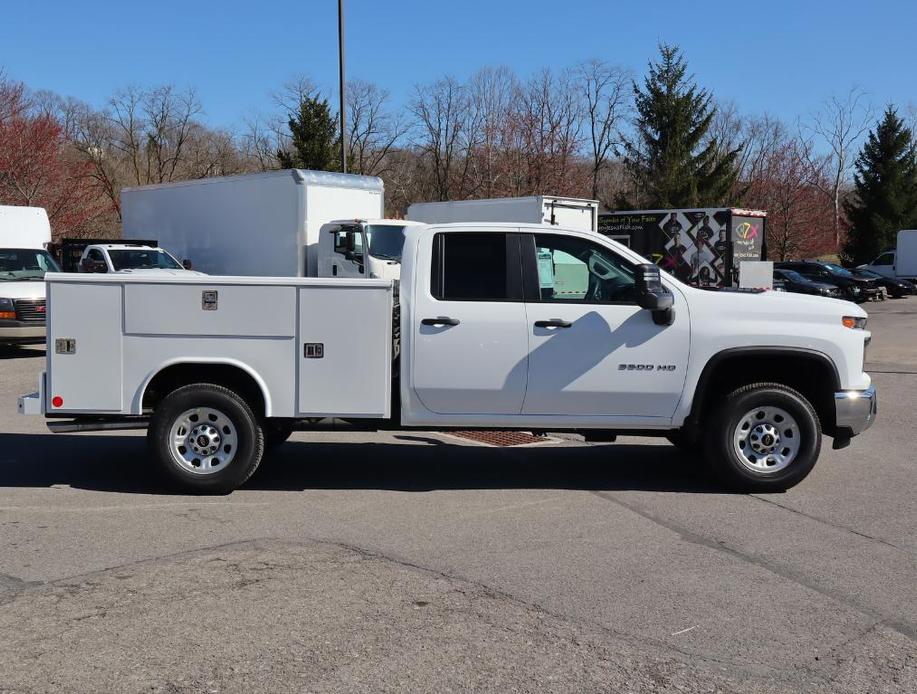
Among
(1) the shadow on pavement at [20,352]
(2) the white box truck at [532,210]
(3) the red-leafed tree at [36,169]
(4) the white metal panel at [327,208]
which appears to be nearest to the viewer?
(1) the shadow on pavement at [20,352]

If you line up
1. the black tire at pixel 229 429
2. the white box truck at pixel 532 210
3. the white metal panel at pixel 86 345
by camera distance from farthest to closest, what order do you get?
the white box truck at pixel 532 210 < the black tire at pixel 229 429 < the white metal panel at pixel 86 345

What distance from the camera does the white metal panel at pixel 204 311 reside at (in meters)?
7.08

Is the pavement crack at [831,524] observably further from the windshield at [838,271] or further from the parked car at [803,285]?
the windshield at [838,271]

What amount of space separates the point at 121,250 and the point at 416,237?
1466cm

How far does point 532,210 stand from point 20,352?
10.9 m

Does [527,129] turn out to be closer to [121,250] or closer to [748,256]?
[748,256]

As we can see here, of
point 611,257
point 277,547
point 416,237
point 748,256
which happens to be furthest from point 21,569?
point 748,256

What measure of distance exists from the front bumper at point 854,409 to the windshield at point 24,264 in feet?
47.2

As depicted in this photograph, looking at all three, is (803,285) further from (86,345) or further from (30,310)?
(86,345)

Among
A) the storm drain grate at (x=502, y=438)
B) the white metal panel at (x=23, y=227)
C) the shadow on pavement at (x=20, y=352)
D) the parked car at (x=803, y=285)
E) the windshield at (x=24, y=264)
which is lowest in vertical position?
the storm drain grate at (x=502, y=438)

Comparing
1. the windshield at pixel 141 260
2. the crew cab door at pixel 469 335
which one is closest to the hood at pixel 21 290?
the windshield at pixel 141 260

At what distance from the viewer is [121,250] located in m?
20.3

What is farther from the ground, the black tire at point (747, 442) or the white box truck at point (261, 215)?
the white box truck at point (261, 215)

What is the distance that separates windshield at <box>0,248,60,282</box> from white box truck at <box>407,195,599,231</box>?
7.81 m
